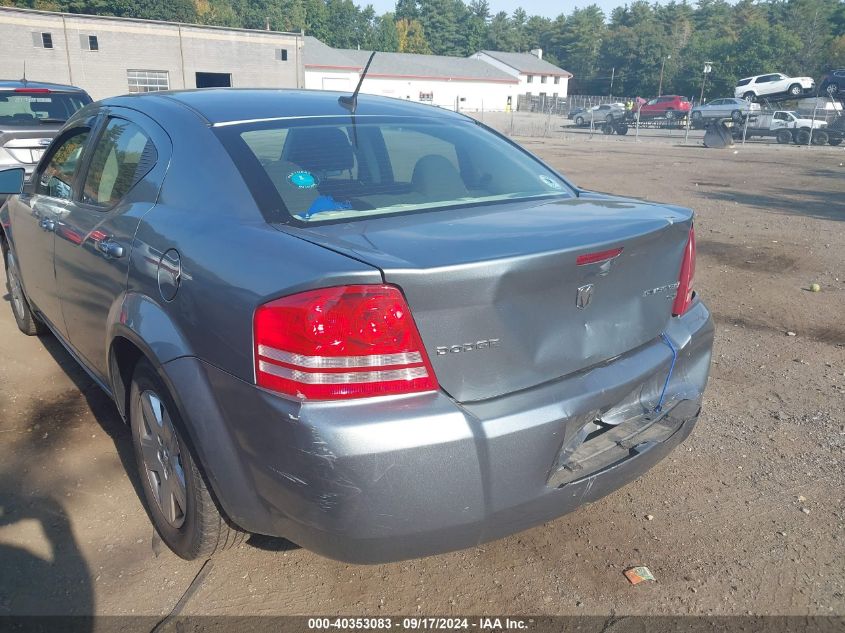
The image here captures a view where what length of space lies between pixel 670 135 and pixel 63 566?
4116 centimetres

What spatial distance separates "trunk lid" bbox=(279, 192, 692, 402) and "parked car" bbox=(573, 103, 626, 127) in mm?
41646

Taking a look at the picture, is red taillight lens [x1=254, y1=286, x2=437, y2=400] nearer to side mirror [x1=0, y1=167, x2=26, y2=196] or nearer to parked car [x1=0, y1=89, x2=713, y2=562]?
parked car [x1=0, y1=89, x2=713, y2=562]

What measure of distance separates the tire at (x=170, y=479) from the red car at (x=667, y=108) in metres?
47.6

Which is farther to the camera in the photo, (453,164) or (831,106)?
(831,106)

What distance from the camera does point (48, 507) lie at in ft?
10.2

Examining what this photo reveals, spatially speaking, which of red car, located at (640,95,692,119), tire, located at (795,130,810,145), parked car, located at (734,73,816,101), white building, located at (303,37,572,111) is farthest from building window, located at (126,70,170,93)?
parked car, located at (734,73,816,101)

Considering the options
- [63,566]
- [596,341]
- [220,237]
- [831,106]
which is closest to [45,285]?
[63,566]

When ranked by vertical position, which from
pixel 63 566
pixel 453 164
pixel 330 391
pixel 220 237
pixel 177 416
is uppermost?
pixel 453 164

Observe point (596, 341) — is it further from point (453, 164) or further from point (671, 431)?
point (453, 164)

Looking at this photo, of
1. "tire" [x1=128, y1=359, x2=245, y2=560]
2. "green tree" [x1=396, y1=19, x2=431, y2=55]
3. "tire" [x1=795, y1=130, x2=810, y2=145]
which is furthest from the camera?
"green tree" [x1=396, y1=19, x2=431, y2=55]

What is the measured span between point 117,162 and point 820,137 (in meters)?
35.4

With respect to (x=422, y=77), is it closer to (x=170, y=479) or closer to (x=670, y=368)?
(x=670, y=368)

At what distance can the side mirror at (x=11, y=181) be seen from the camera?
4.28 meters

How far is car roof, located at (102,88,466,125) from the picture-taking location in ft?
9.55
